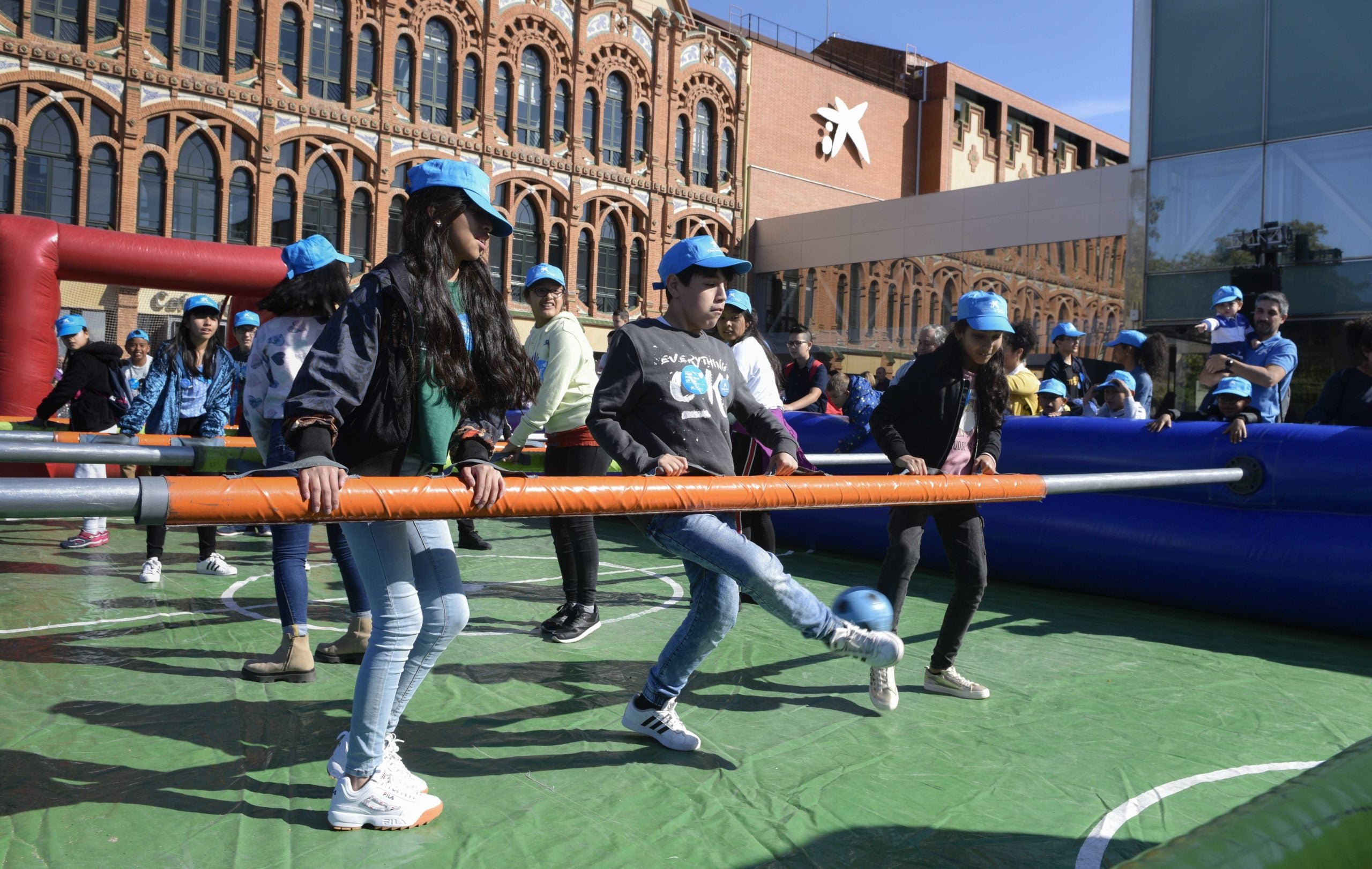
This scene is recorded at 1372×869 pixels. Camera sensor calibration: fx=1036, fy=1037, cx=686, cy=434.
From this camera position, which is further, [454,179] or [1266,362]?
[1266,362]

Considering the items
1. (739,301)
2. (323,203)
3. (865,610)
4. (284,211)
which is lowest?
(865,610)

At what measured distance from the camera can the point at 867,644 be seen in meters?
3.23

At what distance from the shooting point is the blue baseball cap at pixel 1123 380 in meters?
8.36

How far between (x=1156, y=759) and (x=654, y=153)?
3534 cm

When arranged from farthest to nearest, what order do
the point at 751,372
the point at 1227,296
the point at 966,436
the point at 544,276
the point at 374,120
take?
the point at 374,120 → the point at 1227,296 → the point at 751,372 → the point at 544,276 → the point at 966,436

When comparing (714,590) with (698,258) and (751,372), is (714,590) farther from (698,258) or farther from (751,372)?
(751,372)

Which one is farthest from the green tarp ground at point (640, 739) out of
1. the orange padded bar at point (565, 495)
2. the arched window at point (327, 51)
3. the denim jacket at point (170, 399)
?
the arched window at point (327, 51)

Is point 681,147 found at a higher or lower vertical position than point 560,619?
higher

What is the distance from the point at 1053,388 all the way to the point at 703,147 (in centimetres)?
3180

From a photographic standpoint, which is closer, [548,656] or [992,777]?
[992,777]

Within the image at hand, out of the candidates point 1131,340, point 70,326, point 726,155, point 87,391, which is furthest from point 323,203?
point 1131,340

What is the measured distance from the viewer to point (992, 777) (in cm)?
361

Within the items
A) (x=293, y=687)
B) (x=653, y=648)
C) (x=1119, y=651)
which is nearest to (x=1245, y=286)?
(x=1119, y=651)

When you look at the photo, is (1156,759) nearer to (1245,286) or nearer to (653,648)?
(653,648)
